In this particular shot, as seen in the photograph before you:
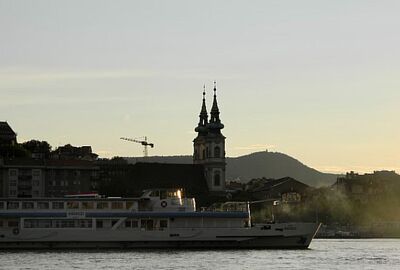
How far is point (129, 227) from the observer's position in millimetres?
104438

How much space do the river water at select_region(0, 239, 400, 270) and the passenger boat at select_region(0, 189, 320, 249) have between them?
2.77 meters

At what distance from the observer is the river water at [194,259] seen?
84000 mm

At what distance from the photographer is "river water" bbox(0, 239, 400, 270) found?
3307 inches

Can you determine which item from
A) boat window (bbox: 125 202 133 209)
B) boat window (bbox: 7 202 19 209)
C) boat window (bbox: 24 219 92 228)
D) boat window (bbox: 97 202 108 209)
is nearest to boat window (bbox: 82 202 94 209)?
boat window (bbox: 97 202 108 209)

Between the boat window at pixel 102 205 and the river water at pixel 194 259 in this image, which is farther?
the boat window at pixel 102 205

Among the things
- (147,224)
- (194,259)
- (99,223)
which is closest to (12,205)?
(99,223)

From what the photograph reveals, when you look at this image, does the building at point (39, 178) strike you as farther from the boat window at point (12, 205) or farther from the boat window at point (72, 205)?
the boat window at point (72, 205)

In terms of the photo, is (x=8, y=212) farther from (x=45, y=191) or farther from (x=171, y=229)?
(x=45, y=191)

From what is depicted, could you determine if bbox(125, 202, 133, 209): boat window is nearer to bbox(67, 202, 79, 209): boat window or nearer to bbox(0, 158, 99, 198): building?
bbox(67, 202, 79, 209): boat window

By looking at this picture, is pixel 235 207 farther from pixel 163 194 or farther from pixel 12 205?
pixel 12 205

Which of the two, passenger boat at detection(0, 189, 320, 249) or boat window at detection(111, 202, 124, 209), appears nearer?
passenger boat at detection(0, 189, 320, 249)

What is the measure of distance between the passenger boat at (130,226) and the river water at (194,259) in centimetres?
277

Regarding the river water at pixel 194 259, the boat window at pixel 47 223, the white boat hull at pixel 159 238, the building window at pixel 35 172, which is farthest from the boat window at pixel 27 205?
the building window at pixel 35 172

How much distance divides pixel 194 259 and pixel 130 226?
15150 millimetres
